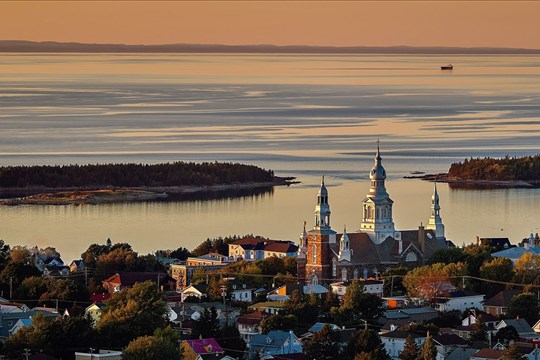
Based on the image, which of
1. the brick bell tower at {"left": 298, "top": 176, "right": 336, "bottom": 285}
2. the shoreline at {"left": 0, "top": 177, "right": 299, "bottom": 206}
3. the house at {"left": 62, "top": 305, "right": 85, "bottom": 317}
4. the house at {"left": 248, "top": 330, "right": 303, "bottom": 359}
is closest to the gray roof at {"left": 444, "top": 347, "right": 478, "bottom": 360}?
the house at {"left": 248, "top": 330, "right": 303, "bottom": 359}

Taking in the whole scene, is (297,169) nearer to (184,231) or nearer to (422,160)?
(422,160)

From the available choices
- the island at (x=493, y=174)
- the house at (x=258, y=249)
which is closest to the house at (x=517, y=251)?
the house at (x=258, y=249)

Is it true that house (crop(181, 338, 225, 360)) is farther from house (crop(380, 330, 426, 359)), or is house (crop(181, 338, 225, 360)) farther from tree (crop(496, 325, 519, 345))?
tree (crop(496, 325, 519, 345))

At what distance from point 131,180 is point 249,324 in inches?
1637

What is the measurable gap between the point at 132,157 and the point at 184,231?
29.2 metres

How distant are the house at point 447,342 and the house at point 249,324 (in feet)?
10.7

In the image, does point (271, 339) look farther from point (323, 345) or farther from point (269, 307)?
point (269, 307)

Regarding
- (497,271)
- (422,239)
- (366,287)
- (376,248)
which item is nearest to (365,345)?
(366,287)

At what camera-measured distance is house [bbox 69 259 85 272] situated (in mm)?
43844

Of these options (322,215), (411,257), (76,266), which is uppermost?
(322,215)

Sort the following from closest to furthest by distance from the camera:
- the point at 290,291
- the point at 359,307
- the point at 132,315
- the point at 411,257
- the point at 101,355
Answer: the point at 101,355 → the point at 132,315 → the point at 359,307 → the point at 290,291 → the point at 411,257

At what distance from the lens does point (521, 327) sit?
33312 mm

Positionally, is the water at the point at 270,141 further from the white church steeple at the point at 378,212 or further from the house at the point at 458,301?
the house at the point at 458,301

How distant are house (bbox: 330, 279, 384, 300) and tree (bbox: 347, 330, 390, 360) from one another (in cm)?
804
